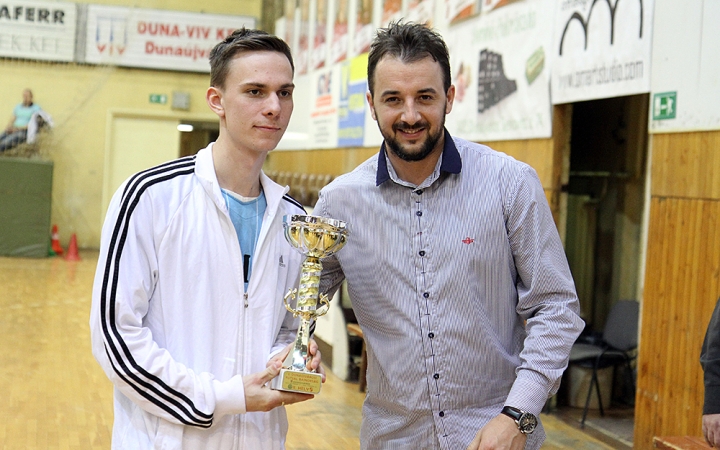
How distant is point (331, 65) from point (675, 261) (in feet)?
26.6

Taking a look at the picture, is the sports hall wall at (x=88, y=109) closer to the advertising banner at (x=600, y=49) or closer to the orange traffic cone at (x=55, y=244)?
the orange traffic cone at (x=55, y=244)

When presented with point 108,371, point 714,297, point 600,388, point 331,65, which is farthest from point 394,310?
point 331,65

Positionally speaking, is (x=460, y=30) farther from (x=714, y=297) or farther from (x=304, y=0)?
(x=304, y=0)

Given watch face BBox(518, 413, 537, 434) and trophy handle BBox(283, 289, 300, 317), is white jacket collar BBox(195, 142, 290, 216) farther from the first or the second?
watch face BBox(518, 413, 537, 434)

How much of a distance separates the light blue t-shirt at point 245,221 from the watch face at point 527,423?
0.79 m

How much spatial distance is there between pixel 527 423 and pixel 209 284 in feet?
2.86

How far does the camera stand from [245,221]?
222 cm

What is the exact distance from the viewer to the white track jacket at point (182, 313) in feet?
6.55

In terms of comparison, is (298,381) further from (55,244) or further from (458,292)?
(55,244)

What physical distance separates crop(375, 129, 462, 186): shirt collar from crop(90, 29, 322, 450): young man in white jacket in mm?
287

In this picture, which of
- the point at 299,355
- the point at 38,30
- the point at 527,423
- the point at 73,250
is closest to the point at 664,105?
the point at 527,423

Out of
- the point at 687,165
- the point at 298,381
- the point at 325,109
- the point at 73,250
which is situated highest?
the point at 325,109

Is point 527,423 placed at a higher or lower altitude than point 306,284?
lower

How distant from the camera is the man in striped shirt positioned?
7.10 feet
